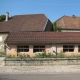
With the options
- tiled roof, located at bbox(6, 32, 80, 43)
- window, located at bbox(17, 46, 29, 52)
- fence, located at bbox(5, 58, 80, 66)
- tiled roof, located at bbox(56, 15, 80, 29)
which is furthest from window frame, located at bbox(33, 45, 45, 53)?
tiled roof, located at bbox(56, 15, 80, 29)

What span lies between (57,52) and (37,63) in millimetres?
6319

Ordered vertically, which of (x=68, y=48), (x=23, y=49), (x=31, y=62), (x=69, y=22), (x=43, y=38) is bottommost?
(x=31, y=62)

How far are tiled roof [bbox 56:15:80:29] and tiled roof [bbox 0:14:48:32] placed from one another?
6.76 meters

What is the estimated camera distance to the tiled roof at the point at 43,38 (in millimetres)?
27422

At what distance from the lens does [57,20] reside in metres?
60.7

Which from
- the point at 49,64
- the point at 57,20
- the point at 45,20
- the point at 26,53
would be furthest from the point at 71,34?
the point at 57,20

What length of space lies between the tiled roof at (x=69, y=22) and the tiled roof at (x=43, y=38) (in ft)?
82.4

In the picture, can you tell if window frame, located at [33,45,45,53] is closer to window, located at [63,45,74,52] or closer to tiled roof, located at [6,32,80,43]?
tiled roof, located at [6,32,80,43]

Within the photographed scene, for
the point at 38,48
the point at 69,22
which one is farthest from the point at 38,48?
the point at 69,22

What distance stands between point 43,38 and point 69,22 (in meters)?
30.8

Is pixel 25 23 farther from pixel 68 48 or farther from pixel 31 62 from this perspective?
pixel 31 62

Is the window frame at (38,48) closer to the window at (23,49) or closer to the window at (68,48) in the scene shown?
the window at (23,49)

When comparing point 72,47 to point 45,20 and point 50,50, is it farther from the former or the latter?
point 45,20

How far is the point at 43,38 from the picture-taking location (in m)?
28.2
